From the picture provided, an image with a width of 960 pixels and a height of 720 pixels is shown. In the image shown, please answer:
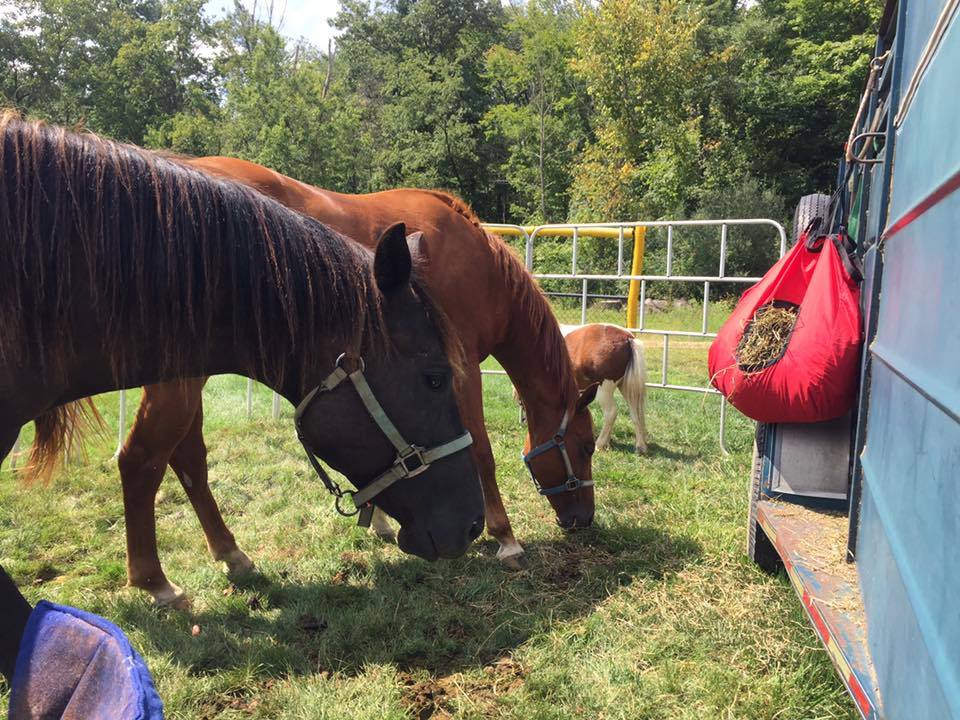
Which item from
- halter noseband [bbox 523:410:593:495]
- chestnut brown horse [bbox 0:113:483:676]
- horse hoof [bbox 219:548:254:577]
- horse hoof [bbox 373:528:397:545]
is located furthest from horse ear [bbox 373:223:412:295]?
horse hoof [bbox 373:528:397:545]

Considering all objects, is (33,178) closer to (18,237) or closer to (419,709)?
(18,237)

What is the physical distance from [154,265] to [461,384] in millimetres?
1259

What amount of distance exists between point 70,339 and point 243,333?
43cm

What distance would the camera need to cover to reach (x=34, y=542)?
3.56 m

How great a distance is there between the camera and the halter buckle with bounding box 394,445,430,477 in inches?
74.0

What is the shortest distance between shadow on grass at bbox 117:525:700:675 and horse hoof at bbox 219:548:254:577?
0.29ft

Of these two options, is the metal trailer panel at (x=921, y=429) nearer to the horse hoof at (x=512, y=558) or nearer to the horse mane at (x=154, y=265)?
the horse mane at (x=154, y=265)

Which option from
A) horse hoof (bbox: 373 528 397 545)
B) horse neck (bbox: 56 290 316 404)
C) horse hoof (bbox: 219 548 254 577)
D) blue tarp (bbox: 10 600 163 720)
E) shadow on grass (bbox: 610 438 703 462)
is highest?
horse neck (bbox: 56 290 316 404)

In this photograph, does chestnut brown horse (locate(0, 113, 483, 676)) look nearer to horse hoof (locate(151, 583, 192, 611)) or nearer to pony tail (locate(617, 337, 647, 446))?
horse hoof (locate(151, 583, 192, 611))

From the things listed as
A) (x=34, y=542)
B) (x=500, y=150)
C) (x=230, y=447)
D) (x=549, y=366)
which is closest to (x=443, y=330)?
(x=549, y=366)

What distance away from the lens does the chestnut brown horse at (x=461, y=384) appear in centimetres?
287

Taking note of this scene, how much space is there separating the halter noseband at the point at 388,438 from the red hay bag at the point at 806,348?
135 centimetres

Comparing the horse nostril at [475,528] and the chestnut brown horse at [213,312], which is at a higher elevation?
the chestnut brown horse at [213,312]

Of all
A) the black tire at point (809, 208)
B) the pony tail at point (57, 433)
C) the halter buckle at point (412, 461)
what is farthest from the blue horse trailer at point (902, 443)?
the pony tail at point (57, 433)
